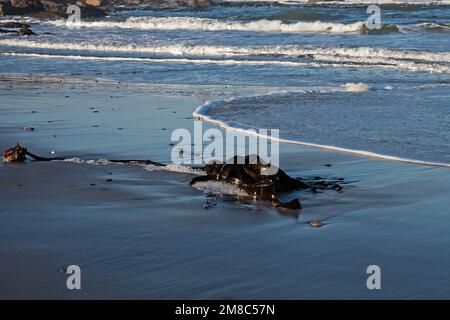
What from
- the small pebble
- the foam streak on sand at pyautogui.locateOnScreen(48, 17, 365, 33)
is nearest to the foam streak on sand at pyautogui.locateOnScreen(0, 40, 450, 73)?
the foam streak on sand at pyautogui.locateOnScreen(48, 17, 365, 33)

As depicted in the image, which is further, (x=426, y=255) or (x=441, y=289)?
(x=426, y=255)

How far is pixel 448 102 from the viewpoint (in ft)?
32.1

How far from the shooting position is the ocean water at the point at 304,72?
26.1ft

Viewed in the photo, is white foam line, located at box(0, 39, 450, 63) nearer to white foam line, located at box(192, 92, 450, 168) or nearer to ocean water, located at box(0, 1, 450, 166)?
ocean water, located at box(0, 1, 450, 166)

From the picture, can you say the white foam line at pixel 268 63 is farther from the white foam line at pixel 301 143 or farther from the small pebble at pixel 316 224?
the small pebble at pixel 316 224

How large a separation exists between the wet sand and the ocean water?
1100mm

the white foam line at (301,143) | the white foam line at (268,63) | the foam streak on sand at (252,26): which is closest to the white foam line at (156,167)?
the white foam line at (301,143)

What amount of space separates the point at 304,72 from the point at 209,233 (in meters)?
9.82

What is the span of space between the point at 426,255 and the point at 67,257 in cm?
182

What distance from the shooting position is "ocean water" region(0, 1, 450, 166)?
26.1 ft

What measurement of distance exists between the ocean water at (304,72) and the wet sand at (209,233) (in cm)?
110

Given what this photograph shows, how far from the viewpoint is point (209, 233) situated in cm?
Answer: 461
